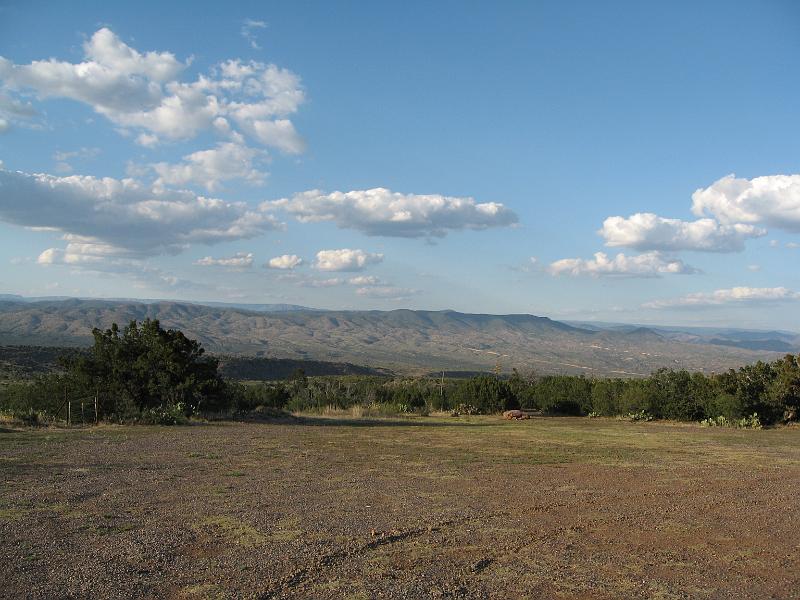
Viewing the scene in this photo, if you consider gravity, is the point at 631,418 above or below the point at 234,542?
below

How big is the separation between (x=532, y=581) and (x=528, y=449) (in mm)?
12290

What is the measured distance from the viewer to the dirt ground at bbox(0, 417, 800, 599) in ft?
20.0

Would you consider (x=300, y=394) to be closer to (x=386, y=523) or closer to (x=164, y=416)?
(x=164, y=416)

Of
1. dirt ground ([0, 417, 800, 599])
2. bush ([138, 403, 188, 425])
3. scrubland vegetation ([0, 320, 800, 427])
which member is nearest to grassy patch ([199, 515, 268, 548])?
dirt ground ([0, 417, 800, 599])

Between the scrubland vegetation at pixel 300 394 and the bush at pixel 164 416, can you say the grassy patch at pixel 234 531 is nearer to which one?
the bush at pixel 164 416

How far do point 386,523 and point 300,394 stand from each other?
104 ft

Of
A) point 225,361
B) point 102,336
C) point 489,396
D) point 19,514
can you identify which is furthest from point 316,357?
point 19,514

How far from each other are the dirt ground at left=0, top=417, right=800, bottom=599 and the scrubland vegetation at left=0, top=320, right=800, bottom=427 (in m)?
7.66

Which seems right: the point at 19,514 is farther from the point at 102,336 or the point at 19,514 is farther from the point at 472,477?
the point at 102,336

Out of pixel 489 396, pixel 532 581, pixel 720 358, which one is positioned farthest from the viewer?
pixel 720 358

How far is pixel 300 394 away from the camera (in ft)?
129

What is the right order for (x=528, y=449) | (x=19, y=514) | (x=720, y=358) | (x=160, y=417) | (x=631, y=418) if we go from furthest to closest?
(x=720, y=358) < (x=631, y=418) < (x=160, y=417) < (x=528, y=449) < (x=19, y=514)

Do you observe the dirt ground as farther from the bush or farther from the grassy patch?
the bush

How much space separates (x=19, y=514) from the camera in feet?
27.1
